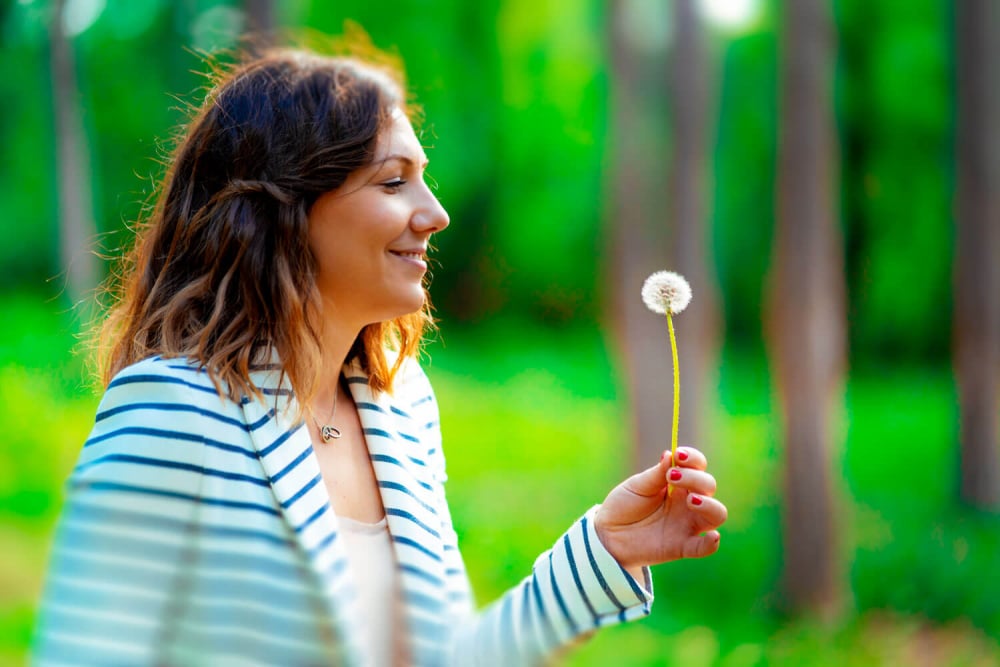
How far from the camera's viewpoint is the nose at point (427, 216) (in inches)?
59.9

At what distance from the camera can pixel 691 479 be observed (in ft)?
4.54

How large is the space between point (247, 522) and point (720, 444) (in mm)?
8315

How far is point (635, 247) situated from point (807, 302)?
66.4 inches

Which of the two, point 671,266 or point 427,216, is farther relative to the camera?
point 671,266

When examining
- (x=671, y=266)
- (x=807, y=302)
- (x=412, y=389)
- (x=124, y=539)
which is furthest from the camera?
(x=671, y=266)

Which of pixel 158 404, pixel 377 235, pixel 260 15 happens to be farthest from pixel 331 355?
pixel 260 15

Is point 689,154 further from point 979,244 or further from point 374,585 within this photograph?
point 374,585

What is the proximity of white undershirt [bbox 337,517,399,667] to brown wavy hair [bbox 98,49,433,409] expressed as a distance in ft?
0.77

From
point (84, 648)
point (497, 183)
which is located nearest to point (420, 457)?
point (84, 648)

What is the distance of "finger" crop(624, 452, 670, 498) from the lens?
142 cm

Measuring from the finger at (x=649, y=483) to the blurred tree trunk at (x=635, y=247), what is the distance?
5.25m

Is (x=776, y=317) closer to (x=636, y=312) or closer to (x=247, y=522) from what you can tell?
(x=636, y=312)

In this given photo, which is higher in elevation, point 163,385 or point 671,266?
point 671,266

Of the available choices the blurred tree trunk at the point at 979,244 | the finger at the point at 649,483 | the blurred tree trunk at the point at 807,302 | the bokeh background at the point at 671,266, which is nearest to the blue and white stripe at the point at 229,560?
the finger at the point at 649,483
